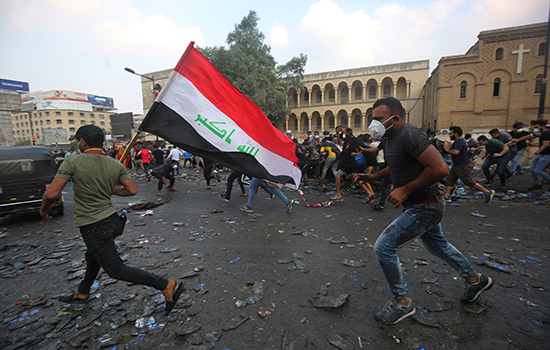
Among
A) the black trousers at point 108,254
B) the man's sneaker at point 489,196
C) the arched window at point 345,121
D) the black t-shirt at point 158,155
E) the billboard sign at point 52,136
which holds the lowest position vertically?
the man's sneaker at point 489,196

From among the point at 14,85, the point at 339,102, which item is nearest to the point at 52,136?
the point at 14,85

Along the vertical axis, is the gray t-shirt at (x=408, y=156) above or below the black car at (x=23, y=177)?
above

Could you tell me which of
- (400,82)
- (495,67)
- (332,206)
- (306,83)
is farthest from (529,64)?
(332,206)

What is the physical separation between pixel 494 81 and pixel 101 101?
12088 cm

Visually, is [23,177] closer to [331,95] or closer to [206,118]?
[206,118]

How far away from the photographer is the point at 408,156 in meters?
2.27

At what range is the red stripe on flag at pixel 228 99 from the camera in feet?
11.7

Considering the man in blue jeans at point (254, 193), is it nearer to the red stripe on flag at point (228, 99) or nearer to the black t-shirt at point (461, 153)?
the red stripe on flag at point (228, 99)

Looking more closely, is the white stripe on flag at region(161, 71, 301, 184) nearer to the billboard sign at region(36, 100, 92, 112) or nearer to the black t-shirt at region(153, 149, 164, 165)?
the black t-shirt at region(153, 149, 164, 165)

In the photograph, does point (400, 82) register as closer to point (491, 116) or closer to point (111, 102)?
point (491, 116)

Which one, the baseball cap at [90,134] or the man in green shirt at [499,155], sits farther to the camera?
the man in green shirt at [499,155]

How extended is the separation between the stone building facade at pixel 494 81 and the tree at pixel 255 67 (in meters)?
18.6

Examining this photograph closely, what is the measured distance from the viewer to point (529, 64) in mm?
26906

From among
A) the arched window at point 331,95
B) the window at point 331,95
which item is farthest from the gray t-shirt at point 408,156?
the arched window at point 331,95
